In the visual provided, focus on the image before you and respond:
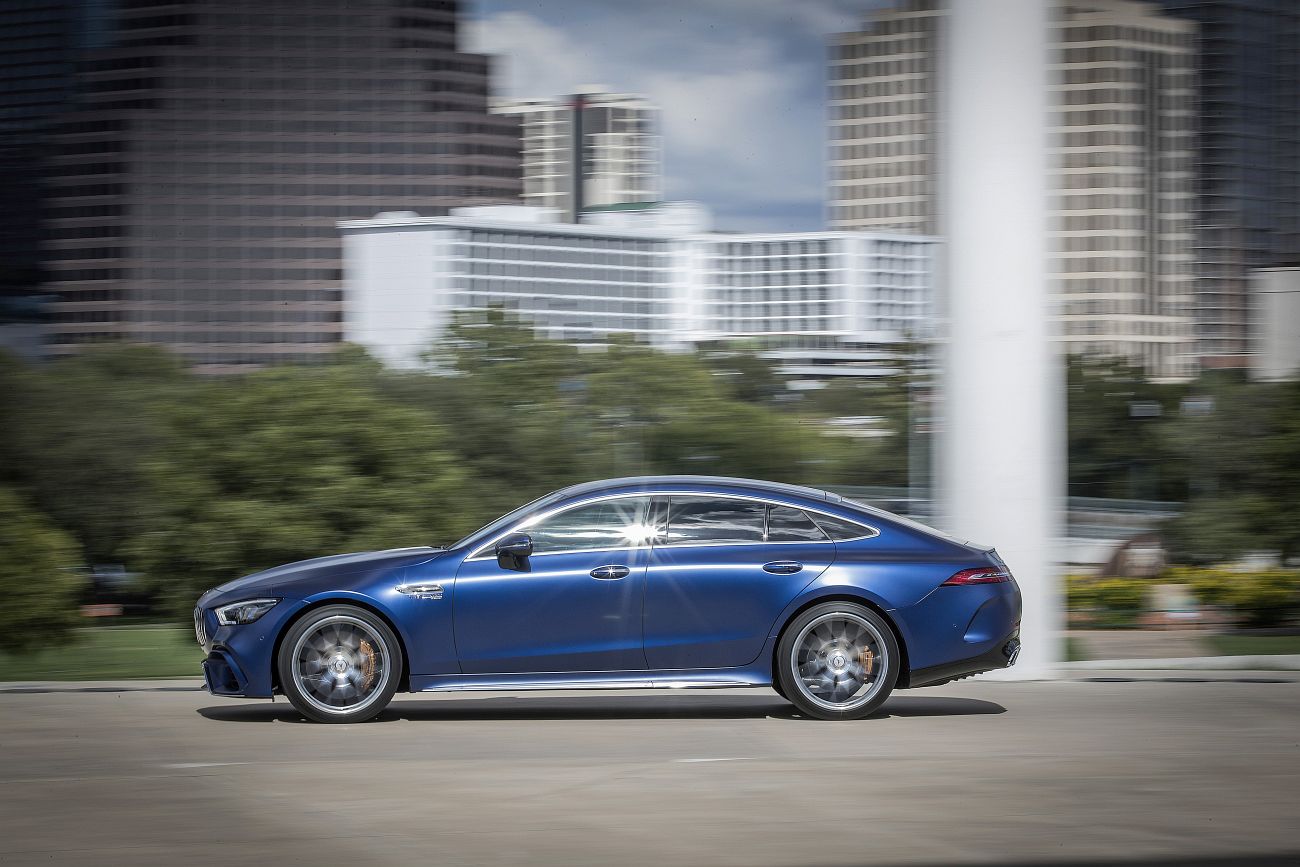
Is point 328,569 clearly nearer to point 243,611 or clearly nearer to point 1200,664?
point 243,611

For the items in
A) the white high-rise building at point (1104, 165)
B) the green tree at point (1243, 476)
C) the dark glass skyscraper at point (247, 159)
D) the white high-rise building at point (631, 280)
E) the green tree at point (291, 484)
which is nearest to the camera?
the green tree at point (291, 484)

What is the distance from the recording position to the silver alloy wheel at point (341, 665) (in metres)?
8.70

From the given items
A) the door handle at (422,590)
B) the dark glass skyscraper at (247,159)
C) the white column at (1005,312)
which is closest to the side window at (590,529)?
the door handle at (422,590)

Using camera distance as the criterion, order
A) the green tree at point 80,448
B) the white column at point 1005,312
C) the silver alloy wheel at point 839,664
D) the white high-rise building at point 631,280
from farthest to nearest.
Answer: the white high-rise building at point 631,280, the green tree at point 80,448, the white column at point 1005,312, the silver alloy wheel at point 839,664

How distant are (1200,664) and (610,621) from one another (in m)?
5.38

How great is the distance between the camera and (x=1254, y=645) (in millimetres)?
14680

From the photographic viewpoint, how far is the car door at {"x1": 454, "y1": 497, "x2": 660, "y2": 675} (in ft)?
28.5

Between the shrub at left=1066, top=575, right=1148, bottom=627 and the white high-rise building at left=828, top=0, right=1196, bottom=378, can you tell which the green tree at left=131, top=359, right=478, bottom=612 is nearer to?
the shrub at left=1066, top=575, right=1148, bottom=627

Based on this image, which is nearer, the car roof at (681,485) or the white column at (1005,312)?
the car roof at (681,485)

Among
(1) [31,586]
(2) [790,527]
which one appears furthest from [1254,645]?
(1) [31,586]

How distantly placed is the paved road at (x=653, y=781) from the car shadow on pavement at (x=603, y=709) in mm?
35

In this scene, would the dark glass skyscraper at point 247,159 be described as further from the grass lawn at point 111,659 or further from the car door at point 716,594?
the car door at point 716,594

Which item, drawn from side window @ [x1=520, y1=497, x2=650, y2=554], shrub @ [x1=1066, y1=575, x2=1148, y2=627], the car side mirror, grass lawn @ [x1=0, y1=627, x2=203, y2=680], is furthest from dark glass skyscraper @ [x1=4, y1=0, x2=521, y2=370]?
the car side mirror

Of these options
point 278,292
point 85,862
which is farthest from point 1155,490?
point 278,292
